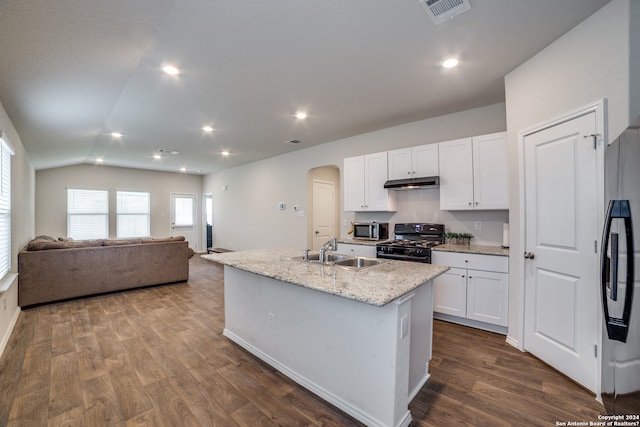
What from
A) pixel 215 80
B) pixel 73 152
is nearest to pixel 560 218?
pixel 215 80

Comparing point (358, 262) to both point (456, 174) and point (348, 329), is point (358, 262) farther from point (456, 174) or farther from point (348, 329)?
point (456, 174)

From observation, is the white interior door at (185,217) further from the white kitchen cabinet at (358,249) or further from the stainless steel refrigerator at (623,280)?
the stainless steel refrigerator at (623,280)

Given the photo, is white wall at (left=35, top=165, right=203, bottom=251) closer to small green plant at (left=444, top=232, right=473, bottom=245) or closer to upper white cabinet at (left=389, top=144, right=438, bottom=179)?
upper white cabinet at (left=389, top=144, right=438, bottom=179)

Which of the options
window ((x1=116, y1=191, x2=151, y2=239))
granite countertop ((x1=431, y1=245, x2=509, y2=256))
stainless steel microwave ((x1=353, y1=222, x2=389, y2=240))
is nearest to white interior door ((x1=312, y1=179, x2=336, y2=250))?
stainless steel microwave ((x1=353, y1=222, x2=389, y2=240))

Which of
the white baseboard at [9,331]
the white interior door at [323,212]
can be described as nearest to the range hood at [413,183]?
the white interior door at [323,212]

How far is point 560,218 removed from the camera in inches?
88.9

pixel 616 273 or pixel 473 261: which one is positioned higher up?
pixel 616 273

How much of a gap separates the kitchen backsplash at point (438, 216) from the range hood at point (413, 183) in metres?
0.20

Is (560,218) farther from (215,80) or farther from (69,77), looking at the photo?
(69,77)

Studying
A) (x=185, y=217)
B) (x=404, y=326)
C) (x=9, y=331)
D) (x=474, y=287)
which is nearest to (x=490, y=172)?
(x=474, y=287)

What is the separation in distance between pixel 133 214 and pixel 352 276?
833 cm

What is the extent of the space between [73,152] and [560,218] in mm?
7511

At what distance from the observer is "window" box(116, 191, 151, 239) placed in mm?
7844

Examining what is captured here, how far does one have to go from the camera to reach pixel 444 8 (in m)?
1.81
